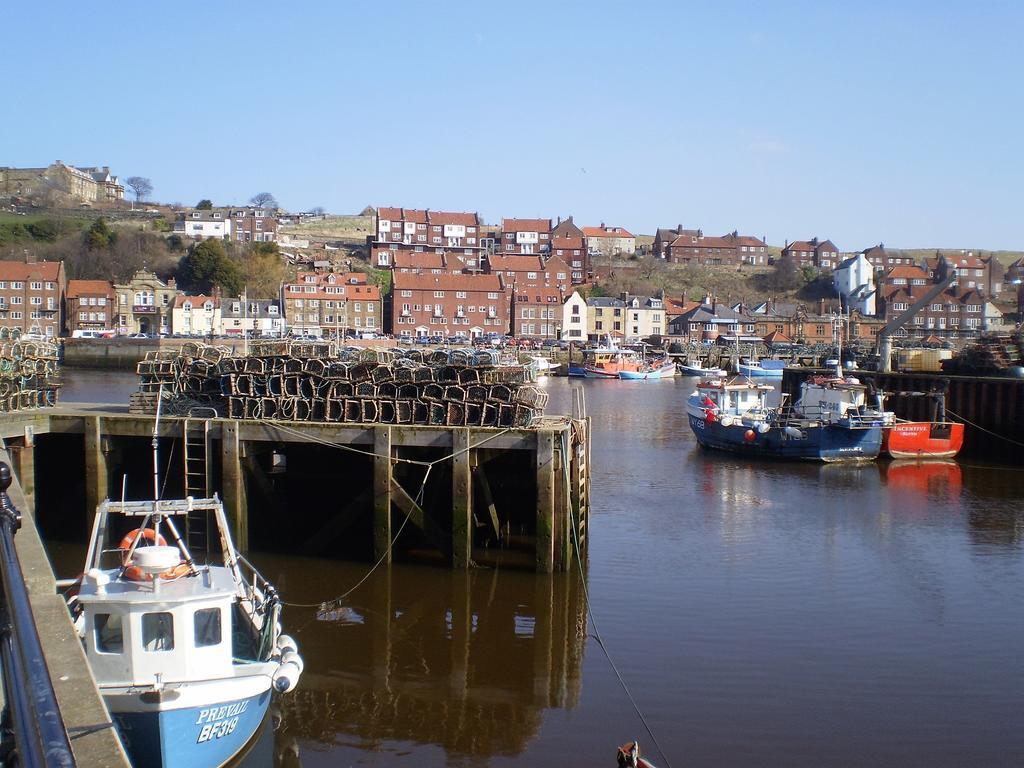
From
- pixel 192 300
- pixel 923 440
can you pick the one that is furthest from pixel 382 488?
pixel 192 300

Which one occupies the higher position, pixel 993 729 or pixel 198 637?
pixel 198 637

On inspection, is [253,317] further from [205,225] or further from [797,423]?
[797,423]

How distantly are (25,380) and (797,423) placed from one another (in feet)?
93.6

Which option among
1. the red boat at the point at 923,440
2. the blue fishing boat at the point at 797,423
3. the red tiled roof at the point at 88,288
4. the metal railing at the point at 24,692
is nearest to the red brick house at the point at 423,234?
the red tiled roof at the point at 88,288

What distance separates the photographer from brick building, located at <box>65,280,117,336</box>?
343 feet

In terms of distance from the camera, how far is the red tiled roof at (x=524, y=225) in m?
136

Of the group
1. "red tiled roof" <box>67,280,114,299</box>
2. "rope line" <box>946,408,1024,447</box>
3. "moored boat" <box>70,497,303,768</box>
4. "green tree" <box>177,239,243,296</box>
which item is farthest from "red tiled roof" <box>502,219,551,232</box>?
"moored boat" <box>70,497,303,768</box>

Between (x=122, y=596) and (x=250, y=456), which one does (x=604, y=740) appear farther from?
(x=250, y=456)

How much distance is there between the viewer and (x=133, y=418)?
21.1 meters

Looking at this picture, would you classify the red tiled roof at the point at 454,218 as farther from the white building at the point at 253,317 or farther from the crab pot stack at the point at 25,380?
the crab pot stack at the point at 25,380

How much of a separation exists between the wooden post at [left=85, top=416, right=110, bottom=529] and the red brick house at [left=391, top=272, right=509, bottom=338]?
82762 millimetres

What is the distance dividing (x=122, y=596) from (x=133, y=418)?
11125mm

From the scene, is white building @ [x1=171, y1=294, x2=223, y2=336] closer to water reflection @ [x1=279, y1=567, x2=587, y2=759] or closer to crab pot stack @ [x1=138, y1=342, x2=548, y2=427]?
crab pot stack @ [x1=138, y1=342, x2=548, y2=427]

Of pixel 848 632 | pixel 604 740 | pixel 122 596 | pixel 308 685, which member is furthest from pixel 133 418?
pixel 848 632
